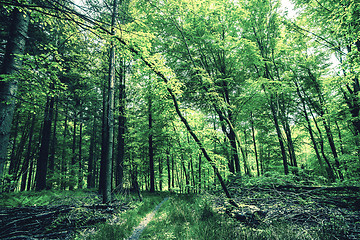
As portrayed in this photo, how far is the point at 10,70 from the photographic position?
412 centimetres

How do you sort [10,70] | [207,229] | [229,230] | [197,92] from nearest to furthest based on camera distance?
[229,230] → [207,229] → [10,70] → [197,92]

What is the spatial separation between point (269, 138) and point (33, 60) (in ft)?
50.2

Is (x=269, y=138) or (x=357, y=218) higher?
(x=269, y=138)

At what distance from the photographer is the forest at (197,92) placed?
3756 millimetres

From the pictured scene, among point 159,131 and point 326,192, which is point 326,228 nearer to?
point 326,192

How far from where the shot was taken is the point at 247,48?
819cm

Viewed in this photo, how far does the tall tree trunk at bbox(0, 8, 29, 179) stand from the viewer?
153 inches

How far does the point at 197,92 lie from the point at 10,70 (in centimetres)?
722

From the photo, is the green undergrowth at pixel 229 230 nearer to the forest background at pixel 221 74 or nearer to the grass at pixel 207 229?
the grass at pixel 207 229

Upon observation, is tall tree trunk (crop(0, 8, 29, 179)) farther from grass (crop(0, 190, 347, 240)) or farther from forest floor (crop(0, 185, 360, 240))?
grass (crop(0, 190, 347, 240))

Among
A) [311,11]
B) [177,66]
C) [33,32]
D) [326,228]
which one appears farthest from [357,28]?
[33,32]

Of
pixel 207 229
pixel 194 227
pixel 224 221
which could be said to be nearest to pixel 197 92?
pixel 224 221

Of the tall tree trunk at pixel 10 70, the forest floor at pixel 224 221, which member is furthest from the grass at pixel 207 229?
the tall tree trunk at pixel 10 70

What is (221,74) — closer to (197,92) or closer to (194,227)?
(197,92)
